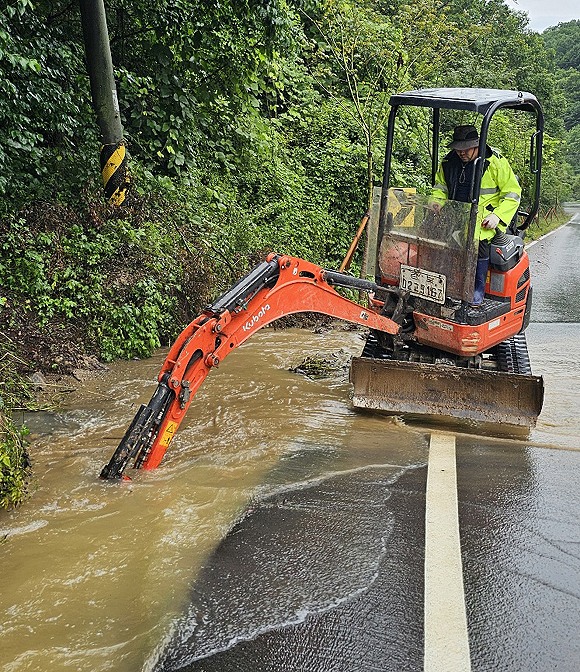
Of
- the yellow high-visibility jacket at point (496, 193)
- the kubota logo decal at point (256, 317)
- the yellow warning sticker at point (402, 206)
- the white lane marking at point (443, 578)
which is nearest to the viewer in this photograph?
the white lane marking at point (443, 578)

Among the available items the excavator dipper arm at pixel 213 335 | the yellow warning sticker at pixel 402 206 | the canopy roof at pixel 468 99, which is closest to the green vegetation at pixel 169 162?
the excavator dipper arm at pixel 213 335

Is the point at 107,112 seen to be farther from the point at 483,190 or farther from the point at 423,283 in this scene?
the point at 483,190

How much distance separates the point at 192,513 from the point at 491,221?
12.2ft

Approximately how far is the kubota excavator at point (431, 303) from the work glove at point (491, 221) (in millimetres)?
205

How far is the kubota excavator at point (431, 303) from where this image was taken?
6.18 metres

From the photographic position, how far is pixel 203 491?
5117mm

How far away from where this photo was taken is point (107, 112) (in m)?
9.46

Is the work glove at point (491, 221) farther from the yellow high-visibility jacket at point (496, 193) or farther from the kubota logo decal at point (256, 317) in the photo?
the kubota logo decal at point (256, 317)

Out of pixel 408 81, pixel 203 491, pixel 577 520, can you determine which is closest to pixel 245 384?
pixel 203 491

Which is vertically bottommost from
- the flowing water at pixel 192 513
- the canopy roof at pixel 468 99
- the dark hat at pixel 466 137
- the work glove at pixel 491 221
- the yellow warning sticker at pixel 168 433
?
the flowing water at pixel 192 513

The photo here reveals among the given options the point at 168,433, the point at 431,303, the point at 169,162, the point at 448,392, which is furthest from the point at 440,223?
the point at 169,162

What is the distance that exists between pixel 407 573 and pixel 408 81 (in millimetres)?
12655

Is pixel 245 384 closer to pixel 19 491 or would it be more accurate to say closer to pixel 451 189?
pixel 451 189

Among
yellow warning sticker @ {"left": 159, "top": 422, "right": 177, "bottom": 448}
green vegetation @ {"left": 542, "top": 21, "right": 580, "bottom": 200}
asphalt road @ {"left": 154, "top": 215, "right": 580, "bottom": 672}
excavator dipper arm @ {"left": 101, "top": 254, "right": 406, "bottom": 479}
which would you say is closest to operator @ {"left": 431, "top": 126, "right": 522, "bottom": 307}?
excavator dipper arm @ {"left": 101, "top": 254, "right": 406, "bottom": 479}
